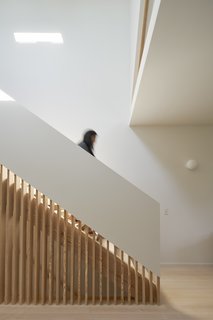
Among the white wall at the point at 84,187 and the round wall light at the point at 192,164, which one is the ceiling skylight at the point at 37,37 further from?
the round wall light at the point at 192,164

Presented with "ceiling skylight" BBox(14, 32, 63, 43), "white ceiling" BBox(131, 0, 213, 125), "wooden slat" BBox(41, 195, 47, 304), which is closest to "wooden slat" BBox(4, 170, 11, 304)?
A: "wooden slat" BBox(41, 195, 47, 304)

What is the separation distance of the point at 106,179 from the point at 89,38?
3.19m

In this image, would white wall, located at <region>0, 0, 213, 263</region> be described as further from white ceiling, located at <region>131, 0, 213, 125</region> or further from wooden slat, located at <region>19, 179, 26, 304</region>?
wooden slat, located at <region>19, 179, 26, 304</region>

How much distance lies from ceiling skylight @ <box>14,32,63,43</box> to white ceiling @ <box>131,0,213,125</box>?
1.93 m

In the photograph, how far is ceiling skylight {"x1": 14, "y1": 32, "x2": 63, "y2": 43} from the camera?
4.64 metres

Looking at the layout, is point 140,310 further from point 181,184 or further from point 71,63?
point 71,63

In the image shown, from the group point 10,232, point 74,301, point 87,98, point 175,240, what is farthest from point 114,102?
point 74,301

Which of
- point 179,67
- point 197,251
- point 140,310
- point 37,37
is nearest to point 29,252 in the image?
point 140,310

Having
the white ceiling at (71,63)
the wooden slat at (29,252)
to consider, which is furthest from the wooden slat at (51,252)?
the white ceiling at (71,63)

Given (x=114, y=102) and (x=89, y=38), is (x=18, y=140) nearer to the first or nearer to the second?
(x=114, y=102)

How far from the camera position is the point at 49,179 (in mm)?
2523

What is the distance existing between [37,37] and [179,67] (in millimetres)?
3001

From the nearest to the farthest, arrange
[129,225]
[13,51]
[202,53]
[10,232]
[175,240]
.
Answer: [202,53], [129,225], [10,232], [175,240], [13,51]

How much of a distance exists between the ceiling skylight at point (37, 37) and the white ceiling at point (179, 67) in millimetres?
1931
